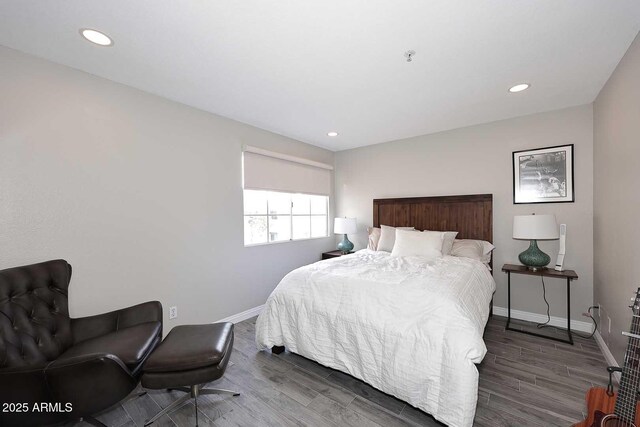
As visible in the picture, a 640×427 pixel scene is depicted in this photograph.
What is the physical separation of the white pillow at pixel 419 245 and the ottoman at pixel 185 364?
7.59ft

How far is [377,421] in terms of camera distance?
5.53 feet

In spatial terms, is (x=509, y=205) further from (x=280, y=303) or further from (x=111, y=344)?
(x=111, y=344)

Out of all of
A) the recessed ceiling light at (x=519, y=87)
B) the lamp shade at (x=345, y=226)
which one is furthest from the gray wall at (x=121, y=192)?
the recessed ceiling light at (x=519, y=87)

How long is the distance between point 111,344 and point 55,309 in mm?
504

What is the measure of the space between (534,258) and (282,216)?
3.22 m

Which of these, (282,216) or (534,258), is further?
(282,216)

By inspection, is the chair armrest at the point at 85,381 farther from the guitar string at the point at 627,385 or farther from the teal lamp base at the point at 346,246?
the teal lamp base at the point at 346,246

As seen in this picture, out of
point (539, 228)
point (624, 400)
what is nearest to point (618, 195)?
point (539, 228)

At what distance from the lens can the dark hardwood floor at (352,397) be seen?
170cm

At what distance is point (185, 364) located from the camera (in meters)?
1.56

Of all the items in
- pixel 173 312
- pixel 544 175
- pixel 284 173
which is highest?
pixel 284 173

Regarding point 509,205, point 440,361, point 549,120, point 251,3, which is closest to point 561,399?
point 440,361

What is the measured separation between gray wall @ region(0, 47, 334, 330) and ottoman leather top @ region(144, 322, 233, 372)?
3.20 feet

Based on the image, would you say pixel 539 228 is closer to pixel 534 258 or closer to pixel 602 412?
pixel 534 258
